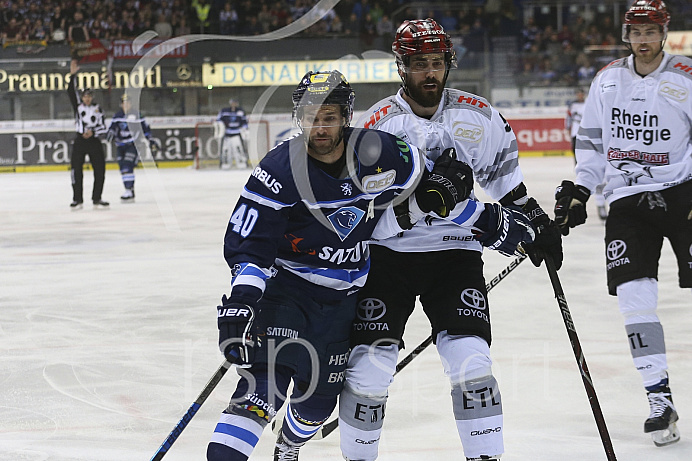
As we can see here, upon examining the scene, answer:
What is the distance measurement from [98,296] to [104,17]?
15.7 metres

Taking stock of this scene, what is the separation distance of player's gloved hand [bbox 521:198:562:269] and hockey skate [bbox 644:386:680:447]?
66 cm

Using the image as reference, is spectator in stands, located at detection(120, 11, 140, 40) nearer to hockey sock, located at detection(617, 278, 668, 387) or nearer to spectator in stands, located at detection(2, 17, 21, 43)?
spectator in stands, located at detection(2, 17, 21, 43)

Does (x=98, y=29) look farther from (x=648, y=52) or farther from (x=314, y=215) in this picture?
(x=314, y=215)

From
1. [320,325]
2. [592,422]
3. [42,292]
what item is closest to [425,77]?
[320,325]

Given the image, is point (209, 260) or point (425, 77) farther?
point (209, 260)

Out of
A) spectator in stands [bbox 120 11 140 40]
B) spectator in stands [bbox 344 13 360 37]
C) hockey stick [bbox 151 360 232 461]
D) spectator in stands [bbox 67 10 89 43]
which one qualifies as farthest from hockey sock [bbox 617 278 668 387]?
spectator in stands [bbox 120 11 140 40]

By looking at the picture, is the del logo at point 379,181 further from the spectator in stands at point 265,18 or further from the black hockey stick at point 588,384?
the spectator in stands at point 265,18

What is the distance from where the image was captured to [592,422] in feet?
10.0

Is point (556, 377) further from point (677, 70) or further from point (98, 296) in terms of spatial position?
point (98, 296)

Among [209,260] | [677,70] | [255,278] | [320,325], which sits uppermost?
[677,70]

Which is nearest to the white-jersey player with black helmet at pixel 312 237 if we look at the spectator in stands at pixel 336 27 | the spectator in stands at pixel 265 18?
the spectator in stands at pixel 336 27

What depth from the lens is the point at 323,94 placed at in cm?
224

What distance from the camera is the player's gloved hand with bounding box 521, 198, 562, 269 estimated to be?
8.41 feet

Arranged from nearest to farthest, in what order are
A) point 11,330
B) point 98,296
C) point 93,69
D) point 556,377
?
point 556,377 → point 11,330 → point 98,296 → point 93,69
